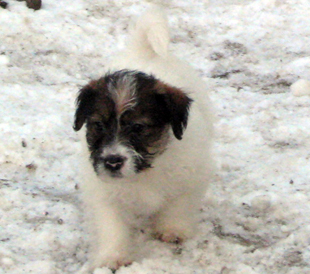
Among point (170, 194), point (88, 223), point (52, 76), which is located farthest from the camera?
point (52, 76)

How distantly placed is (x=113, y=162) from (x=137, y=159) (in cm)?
20

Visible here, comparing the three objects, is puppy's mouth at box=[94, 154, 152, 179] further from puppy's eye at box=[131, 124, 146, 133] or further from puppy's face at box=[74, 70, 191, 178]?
puppy's eye at box=[131, 124, 146, 133]

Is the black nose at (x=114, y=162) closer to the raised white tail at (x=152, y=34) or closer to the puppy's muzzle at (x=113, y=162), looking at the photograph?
the puppy's muzzle at (x=113, y=162)

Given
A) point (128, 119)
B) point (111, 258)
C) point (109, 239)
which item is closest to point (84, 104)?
point (128, 119)

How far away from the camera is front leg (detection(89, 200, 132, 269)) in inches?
138

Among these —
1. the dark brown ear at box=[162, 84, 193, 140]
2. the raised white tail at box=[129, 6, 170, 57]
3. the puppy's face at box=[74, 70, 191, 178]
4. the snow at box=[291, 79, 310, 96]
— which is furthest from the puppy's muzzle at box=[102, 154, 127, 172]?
the snow at box=[291, 79, 310, 96]

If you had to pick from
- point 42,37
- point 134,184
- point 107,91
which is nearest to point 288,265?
point 134,184

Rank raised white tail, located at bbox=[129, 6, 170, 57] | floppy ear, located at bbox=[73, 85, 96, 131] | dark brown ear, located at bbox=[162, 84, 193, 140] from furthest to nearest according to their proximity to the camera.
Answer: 1. raised white tail, located at bbox=[129, 6, 170, 57]
2. floppy ear, located at bbox=[73, 85, 96, 131]
3. dark brown ear, located at bbox=[162, 84, 193, 140]

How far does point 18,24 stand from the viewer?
679 centimetres

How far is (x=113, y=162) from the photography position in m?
3.11

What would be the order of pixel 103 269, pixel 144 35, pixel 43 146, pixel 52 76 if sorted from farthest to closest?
pixel 52 76 → pixel 43 146 → pixel 144 35 → pixel 103 269

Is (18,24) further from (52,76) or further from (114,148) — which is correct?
(114,148)

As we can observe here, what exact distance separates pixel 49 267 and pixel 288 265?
60.3 inches

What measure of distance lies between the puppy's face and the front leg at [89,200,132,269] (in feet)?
1.51
